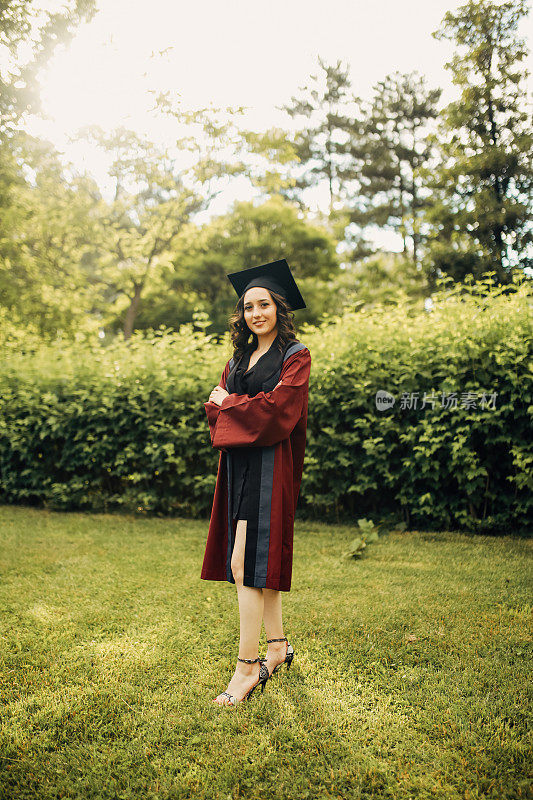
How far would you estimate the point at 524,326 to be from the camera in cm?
512

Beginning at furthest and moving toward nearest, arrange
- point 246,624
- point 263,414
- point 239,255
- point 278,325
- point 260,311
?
point 239,255
point 278,325
point 260,311
point 246,624
point 263,414

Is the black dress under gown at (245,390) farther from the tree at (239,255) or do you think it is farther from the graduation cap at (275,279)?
the tree at (239,255)

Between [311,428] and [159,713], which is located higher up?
[311,428]

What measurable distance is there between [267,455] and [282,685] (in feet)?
3.94

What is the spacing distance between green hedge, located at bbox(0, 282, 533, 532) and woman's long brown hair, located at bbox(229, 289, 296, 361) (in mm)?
2963

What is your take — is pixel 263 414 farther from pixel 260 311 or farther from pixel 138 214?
pixel 138 214

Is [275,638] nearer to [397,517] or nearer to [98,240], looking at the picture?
[397,517]

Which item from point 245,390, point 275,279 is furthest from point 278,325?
point 245,390

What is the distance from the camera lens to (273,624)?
2.87 m

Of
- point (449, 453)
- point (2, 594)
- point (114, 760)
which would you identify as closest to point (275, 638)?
point (114, 760)

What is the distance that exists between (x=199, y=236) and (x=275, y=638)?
47.7 feet

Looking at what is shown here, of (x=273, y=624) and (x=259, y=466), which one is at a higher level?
(x=259, y=466)

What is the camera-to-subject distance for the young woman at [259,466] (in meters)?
2.57

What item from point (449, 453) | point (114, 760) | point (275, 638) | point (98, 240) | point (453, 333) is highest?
point (98, 240)
